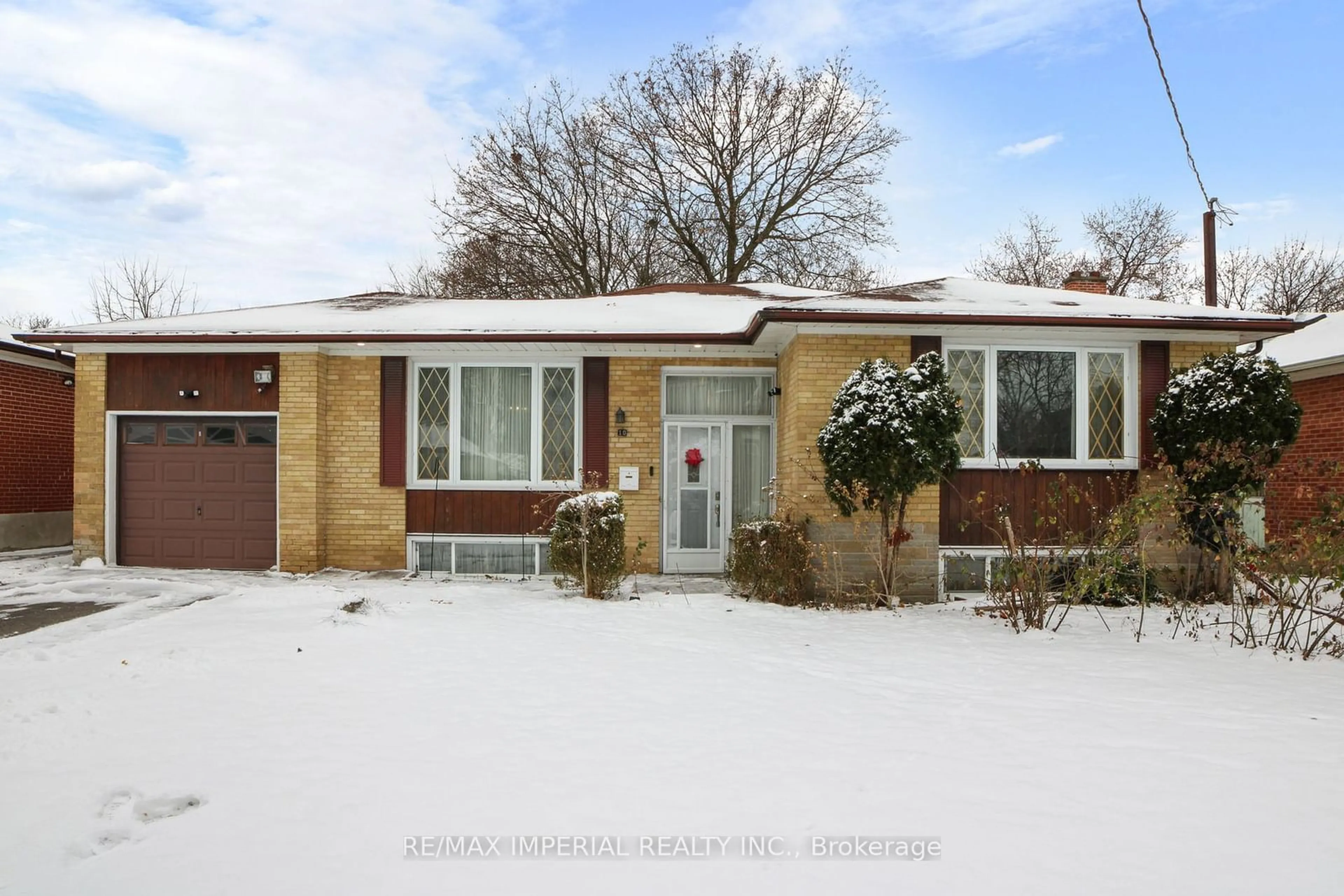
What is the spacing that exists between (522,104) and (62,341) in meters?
15.5

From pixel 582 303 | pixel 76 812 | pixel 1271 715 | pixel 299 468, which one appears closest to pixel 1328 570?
pixel 1271 715

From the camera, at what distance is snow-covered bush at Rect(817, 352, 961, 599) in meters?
7.36

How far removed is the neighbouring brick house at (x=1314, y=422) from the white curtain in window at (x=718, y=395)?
23.8 ft

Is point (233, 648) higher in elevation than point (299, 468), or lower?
lower

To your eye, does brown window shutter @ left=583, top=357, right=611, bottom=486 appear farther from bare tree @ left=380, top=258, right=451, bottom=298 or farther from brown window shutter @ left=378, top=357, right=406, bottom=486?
bare tree @ left=380, top=258, right=451, bottom=298

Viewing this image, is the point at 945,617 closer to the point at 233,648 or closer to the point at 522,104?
the point at 233,648

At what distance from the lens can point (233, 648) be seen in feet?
18.0

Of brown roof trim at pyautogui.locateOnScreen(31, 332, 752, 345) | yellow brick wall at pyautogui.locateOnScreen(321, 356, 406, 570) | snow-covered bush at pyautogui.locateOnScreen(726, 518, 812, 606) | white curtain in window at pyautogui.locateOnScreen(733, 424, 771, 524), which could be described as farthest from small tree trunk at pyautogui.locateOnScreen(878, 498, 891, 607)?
yellow brick wall at pyautogui.locateOnScreen(321, 356, 406, 570)

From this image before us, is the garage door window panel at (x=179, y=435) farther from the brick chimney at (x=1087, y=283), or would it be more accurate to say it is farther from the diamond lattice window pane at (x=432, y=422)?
the brick chimney at (x=1087, y=283)

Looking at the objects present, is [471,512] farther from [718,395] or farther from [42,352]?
[42,352]

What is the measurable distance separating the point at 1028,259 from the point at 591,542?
1055 inches

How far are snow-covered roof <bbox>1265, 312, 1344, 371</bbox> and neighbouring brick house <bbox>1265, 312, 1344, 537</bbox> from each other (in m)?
0.02

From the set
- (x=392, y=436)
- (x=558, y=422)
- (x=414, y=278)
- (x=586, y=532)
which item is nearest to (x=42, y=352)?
(x=392, y=436)

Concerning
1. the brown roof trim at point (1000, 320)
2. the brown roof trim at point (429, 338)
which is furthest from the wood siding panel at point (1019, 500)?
the brown roof trim at point (429, 338)
